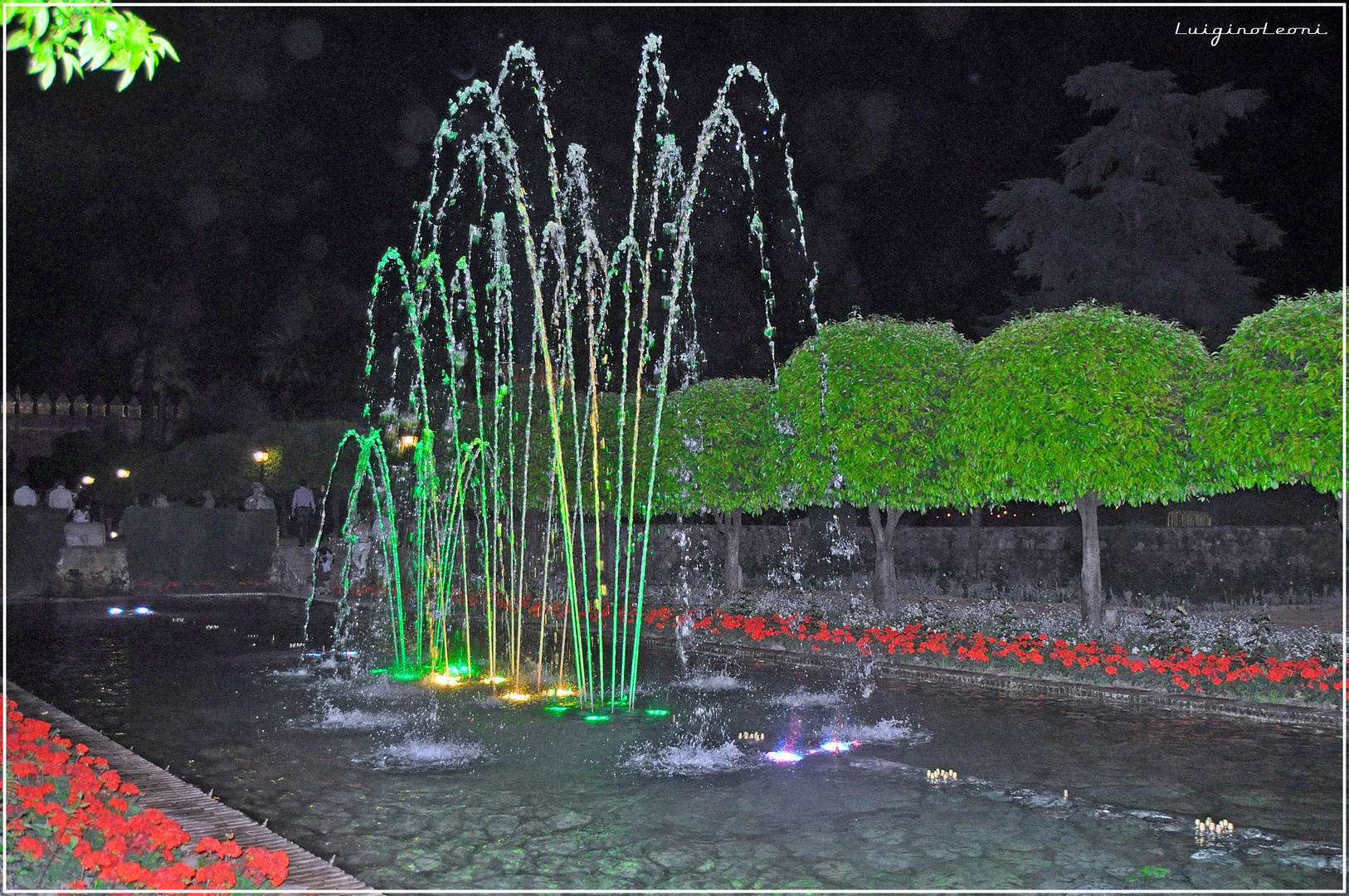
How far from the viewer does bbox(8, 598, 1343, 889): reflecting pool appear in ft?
20.0

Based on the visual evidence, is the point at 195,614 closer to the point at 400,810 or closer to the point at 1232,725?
the point at 400,810

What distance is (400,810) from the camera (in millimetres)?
7199

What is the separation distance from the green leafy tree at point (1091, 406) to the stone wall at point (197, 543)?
781 inches

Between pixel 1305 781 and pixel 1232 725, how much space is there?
7.88 ft

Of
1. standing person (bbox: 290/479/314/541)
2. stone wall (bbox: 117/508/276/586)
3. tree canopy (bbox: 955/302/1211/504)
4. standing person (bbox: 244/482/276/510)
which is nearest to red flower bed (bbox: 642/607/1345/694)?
tree canopy (bbox: 955/302/1211/504)

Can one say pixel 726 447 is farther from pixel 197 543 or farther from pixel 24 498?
pixel 24 498

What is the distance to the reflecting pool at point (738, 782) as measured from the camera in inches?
241

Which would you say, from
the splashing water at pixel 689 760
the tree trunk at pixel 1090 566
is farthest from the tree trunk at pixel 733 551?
the splashing water at pixel 689 760

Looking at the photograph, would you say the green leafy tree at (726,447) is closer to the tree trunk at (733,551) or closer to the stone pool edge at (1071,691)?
the tree trunk at (733,551)

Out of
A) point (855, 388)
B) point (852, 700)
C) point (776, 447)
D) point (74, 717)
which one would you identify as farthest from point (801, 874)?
point (776, 447)

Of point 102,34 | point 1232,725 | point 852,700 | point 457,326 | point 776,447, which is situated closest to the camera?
point 102,34

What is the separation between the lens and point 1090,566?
49.0ft

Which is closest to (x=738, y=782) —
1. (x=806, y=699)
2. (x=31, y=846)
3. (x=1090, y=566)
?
(x=806, y=699)

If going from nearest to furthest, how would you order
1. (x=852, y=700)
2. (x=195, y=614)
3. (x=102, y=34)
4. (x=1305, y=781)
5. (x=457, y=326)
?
(x=102, y=34) < (x=1305, y=781) < (x=852, y=700) < (x=195, y=614) < (x=457, y=326)
